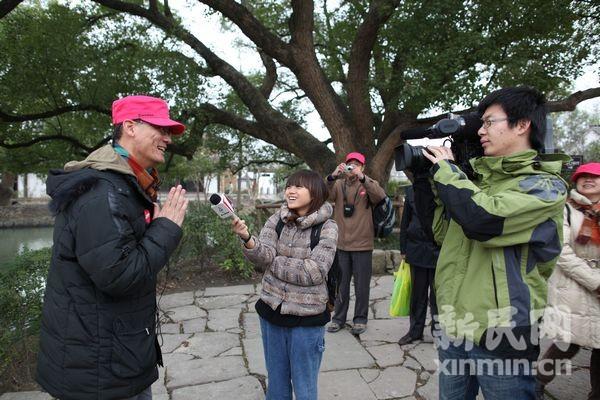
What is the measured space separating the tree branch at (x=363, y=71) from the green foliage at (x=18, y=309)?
6690 millimetres

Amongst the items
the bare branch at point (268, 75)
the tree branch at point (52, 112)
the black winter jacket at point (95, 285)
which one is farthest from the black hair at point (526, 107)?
the bare branch at point (268, 75)

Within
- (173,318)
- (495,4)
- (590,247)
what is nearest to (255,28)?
(495,4)

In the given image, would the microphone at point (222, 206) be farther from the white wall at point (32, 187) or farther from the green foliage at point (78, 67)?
the white wall at point (32, 187)

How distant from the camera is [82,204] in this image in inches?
60.7

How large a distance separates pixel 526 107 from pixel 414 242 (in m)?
2.41

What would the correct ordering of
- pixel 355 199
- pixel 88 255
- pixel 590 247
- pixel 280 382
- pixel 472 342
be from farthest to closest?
pixel 355 199
pixel 590 247
pixel 280 382
pixel 472 342
pixel 88 255

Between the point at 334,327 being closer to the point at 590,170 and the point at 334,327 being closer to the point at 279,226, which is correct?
the point at 279,226

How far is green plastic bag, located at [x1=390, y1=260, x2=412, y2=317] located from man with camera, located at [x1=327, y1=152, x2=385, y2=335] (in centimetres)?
52

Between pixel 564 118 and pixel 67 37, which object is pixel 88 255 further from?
pixel 564 118

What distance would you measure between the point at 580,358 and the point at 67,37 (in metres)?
9.22

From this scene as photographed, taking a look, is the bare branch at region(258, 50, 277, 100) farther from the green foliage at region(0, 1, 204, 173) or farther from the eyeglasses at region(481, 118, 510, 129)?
the eyeglasses at region(481, 118, 510, 129)

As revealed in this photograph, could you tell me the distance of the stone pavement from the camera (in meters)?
3.04

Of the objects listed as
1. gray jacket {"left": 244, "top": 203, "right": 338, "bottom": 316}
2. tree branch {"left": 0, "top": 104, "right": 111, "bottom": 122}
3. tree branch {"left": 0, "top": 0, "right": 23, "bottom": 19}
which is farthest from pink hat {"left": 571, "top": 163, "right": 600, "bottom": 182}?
tree branch {"left": 0, "top": 104, "right": 111, "bottom": 122}

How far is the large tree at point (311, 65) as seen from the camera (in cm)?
651
